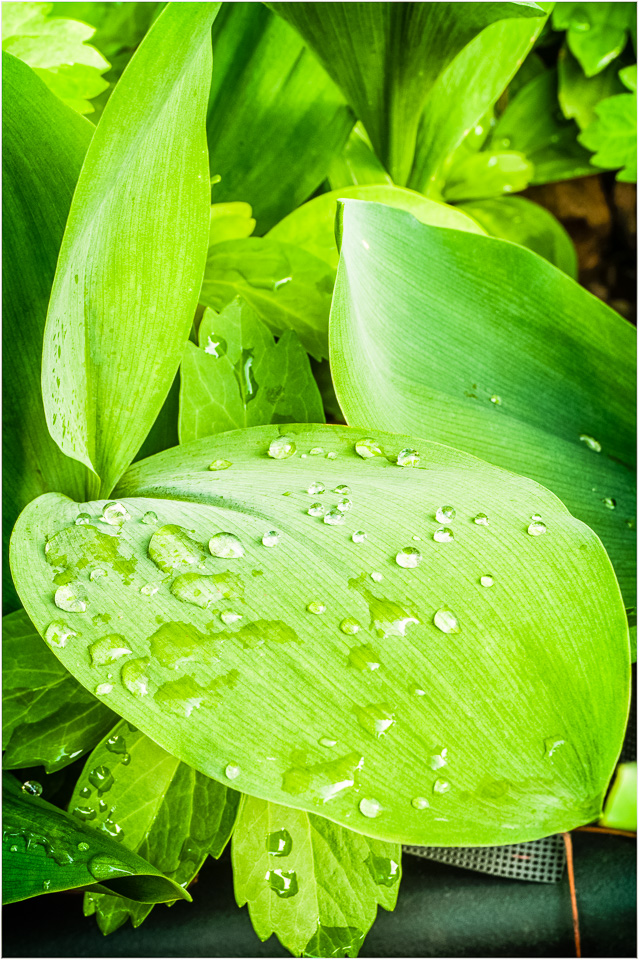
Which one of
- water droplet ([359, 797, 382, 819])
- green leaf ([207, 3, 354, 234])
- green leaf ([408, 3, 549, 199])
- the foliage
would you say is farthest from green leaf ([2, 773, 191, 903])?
green leaf ([408, 3, 549, 199])

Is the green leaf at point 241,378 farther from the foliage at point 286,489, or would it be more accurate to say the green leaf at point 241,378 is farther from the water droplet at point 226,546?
the water droplet at point 226,546

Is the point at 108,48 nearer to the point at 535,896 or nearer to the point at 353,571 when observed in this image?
the point at 353,571

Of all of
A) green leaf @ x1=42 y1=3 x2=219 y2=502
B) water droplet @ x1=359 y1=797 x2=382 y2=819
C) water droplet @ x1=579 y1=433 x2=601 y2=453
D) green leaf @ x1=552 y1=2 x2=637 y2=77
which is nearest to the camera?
water droplet @ x1=359 y1=797 x2=382 y2=819

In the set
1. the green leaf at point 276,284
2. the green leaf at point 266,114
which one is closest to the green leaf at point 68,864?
the green leaf at point 276,284

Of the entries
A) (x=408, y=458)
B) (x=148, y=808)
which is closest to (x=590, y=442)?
(x=408, y=458)

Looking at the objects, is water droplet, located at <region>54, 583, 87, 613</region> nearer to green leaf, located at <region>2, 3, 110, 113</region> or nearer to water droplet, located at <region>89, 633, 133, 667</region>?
water droplet, located at <region>89, 633, 133, 667</region>

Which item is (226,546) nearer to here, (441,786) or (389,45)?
(441,786)

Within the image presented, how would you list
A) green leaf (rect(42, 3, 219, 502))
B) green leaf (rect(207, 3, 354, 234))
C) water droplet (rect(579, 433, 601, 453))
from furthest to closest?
green leaf (rect(207, 3, 354, 234)) < water droplet (rect(579, 433, 601, 453)) < green leaf (rect(42, 3, 219, 502))
